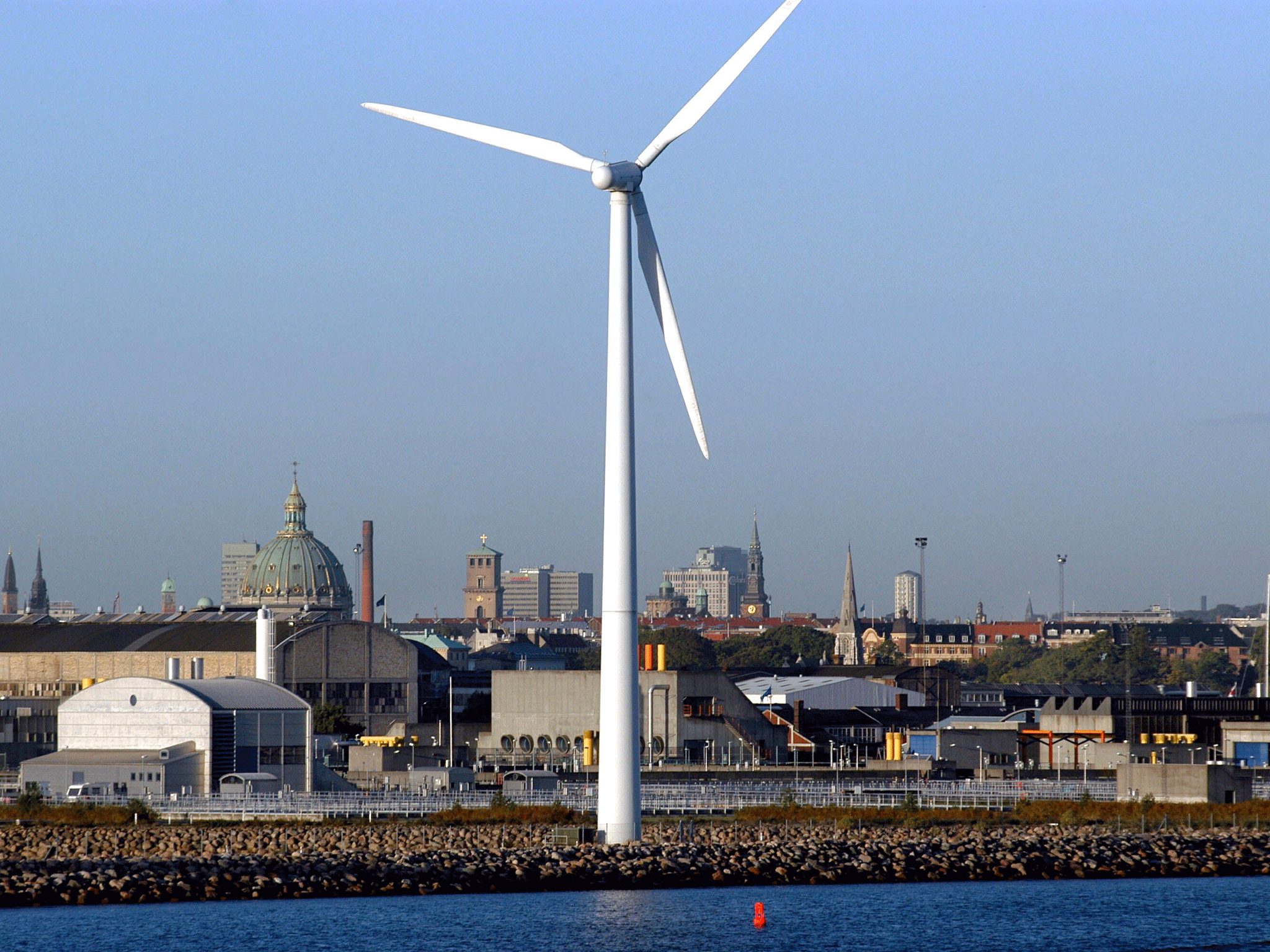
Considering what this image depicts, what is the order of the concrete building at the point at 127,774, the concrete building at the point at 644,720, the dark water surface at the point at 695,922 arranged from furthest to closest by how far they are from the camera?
1. the concrete building at the point at 644,720
2. the concrete building at the point at 127,774
3. the dark water surface at the point at 695,922

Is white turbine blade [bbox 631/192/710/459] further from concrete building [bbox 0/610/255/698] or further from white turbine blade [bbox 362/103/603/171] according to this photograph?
concrete building [bbox 0/610/255/698]

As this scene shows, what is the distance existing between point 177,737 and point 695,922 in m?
45.1

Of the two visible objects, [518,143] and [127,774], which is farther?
[127,774]

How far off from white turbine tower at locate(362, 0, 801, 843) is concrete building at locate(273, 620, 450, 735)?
106m

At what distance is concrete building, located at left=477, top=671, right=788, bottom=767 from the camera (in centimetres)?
12381

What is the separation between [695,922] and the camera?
52.1 m

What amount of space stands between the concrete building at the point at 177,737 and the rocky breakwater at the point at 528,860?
17.4 meters

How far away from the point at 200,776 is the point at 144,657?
7824cm

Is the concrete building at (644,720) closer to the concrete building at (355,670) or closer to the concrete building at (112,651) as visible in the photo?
the concrete building at (355,670)

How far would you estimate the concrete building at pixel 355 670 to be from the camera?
161750 millimetres

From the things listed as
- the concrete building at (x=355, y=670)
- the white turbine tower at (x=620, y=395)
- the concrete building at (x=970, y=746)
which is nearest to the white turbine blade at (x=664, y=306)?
the white turbine tower at (x=620, y=395)

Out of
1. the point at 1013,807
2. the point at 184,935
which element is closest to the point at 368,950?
the point at 184,935

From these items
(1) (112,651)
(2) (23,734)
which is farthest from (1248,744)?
(1) (112,651)

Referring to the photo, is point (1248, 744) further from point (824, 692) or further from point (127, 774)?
point (824, 692)
